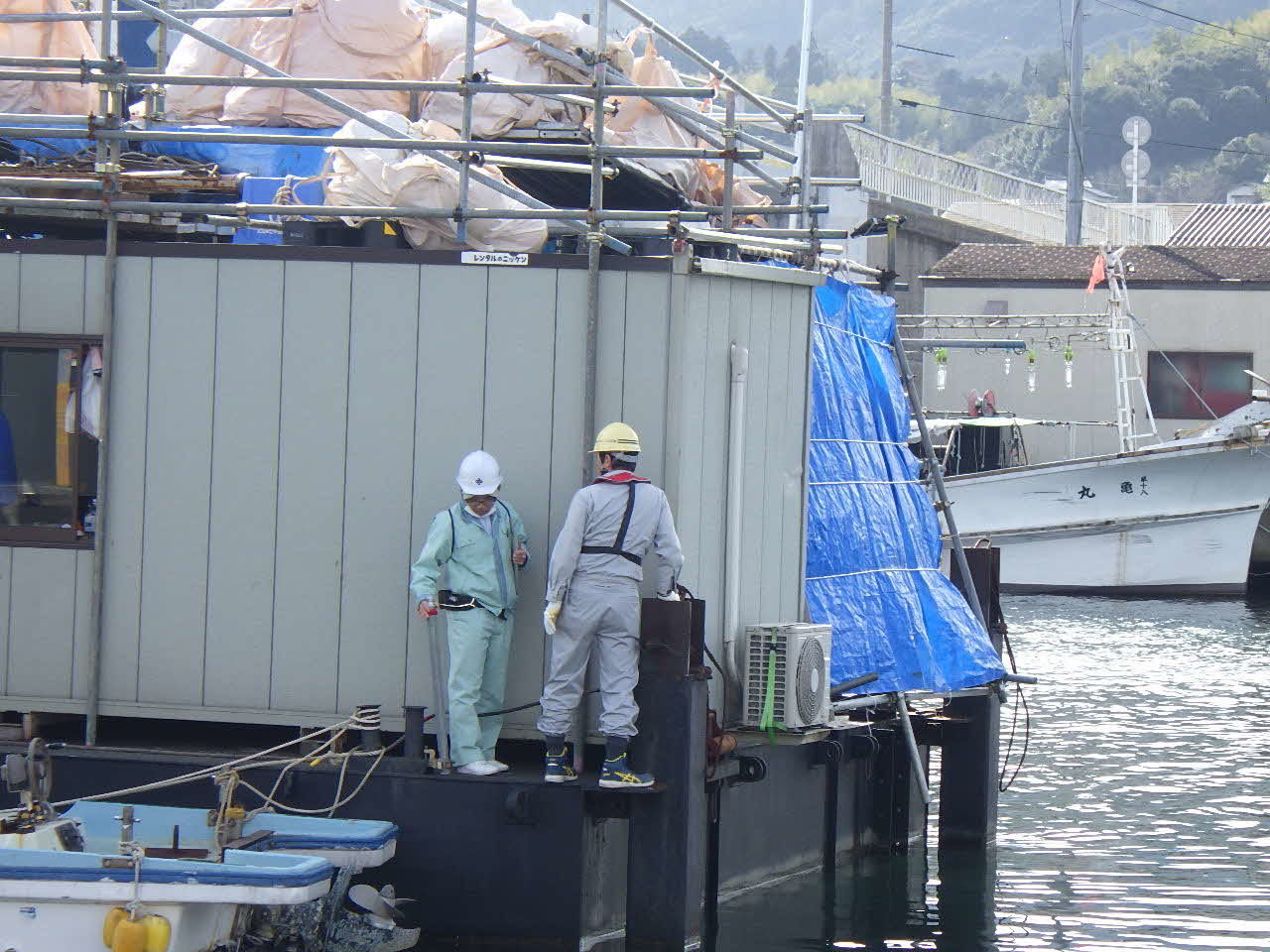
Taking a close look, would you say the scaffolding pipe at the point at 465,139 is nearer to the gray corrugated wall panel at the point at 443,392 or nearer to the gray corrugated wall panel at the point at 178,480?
the gray corrugated wall panel at the point at 443,392

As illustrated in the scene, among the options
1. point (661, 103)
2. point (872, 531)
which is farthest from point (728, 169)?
point (872, 531)

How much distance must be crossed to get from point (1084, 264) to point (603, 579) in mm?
33010

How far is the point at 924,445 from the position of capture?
44.8 ft

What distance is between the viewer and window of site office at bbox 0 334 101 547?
10719mm

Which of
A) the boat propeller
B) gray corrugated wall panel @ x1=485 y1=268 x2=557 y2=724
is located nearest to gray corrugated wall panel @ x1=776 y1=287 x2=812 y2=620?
gray corrugated wall panel @ x1=485 y1=268 x2=557 y2=724

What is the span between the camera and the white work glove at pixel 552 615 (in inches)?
383

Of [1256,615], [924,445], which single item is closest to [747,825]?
[924,445]

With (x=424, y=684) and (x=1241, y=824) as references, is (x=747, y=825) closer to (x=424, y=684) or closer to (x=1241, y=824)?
(x=424, y=684)

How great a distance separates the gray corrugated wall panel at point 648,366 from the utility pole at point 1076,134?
3353cm

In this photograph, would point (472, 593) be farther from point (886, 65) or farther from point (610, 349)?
point (886, 65)

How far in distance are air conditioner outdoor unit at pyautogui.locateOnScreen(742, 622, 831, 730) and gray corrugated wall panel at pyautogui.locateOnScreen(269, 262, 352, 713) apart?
7.48 ft

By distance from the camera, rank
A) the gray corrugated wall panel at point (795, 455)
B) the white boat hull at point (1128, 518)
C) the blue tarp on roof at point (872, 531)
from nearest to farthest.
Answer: the gray corrugated wall panel at point (795, 455), the blue tarp on roof at point (872, 531), the white boat hull at point (1128, 518)

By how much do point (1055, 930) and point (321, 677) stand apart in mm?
4636

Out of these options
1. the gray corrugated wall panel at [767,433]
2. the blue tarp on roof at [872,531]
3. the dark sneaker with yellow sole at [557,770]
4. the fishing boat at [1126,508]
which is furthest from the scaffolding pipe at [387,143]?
the fishing boat at [1126,508]
